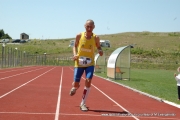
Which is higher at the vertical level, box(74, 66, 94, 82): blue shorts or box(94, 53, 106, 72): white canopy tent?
box(74, 66, 94, 82): blue shorts

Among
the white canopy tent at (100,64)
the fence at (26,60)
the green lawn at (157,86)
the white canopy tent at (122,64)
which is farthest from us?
the fence at (26,60)

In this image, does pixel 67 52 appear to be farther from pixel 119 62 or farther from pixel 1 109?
pixel 1 109

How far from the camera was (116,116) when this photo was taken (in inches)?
318

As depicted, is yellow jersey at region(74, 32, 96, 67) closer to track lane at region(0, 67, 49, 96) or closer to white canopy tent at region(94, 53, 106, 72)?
track lane at region(0, 67, 49, 96)

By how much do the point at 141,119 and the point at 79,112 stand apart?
1517 mm

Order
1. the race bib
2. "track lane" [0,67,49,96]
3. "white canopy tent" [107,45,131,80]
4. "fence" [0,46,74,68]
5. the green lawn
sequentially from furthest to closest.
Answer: "fence" [0,46,74,68], "white canopy tent" [107,45,131,80], the green lawn, "track lane" [0,67,49,96], the race bib

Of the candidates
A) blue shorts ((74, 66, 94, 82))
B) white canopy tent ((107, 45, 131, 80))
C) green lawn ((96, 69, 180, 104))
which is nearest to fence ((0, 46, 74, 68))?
white canopy tent ((107, 45, 131, 80))

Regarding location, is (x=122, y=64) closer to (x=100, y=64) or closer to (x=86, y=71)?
(x=100, y=64)

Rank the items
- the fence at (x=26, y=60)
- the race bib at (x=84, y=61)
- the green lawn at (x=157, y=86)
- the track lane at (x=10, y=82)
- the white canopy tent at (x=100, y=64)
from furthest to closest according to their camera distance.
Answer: the fence at (x=26, y=60) → the white canopy tent at (x=100, y=64) → the green lawn at (x=157, y=86) → the track lane at (x=10, y=82) → the race bib at (x=84, y=61)

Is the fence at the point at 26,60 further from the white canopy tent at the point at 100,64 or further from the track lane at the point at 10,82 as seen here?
the track lane at the point at 10,82

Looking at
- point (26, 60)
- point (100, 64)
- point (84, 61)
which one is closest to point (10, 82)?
point (84, 61)

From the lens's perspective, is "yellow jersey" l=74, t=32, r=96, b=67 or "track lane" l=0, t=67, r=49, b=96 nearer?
"yellow jersey" l=74, t=32, r=96, b=67

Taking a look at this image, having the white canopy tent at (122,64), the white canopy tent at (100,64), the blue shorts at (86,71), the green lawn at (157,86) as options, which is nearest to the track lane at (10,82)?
the blue shorts at (86,71)

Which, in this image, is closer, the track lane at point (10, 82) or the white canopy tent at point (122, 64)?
the track lane at point (10, 82)
